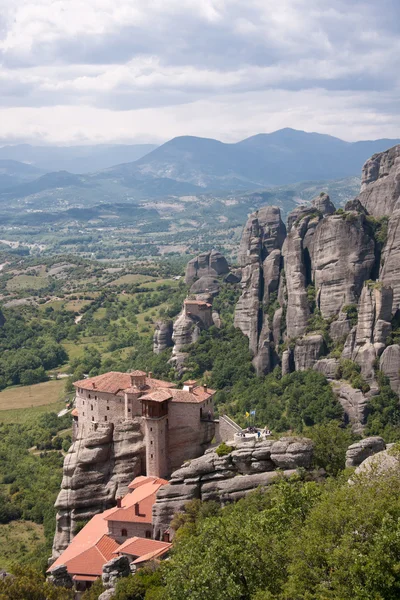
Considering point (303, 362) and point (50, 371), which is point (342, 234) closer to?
point (303, 362)

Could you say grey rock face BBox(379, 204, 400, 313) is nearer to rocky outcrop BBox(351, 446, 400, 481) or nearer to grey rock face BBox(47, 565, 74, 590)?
rocky outcrop BBox(351, 446, 400, 481)

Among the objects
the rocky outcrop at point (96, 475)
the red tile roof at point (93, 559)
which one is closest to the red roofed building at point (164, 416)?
the rocky outcrop at point (96, 475)

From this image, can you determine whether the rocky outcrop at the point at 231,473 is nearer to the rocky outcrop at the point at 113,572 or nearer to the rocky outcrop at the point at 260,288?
the rocky outcrop at the point at 113,572

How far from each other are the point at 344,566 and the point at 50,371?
110 m

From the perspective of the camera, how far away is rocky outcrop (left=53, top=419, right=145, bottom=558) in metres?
55.5

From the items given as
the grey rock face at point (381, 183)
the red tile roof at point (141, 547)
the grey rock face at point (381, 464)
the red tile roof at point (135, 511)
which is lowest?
the red tile roof at point (141, 547)

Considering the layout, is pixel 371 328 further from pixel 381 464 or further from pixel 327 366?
pixel 381 464

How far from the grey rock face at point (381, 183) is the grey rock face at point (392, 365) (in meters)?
22.7

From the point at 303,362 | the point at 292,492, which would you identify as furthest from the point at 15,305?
the point at 292,492

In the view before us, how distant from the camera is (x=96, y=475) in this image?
5612 centimetres

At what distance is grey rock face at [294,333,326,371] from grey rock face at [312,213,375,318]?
3.99 metres

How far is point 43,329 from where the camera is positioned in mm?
158000

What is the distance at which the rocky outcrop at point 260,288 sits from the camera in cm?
9474

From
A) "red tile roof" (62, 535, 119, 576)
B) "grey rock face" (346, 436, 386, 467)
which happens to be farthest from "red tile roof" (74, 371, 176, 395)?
"grey rock face" (346, 436, 386, 467)
